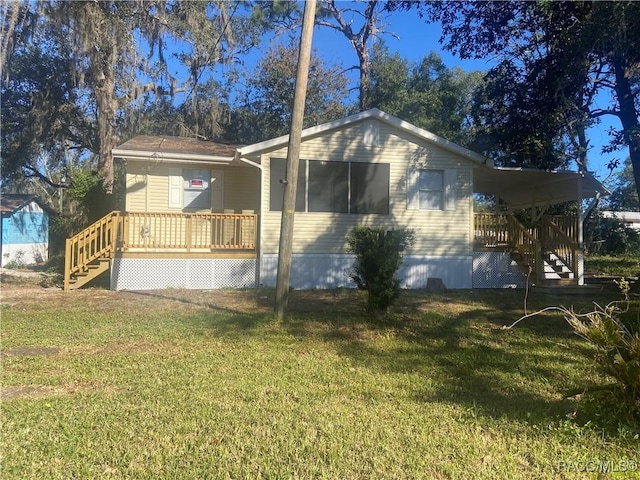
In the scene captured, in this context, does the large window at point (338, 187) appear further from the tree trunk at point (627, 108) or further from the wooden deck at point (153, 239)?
the tree trunk at point (627, 108)

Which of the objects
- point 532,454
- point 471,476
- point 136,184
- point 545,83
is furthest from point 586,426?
point 136,184

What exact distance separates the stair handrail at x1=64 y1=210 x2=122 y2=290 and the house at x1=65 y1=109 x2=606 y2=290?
0.03m

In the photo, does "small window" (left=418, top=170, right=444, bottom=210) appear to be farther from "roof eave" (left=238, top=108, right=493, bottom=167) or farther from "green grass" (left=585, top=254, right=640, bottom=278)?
"green grass" (left=585, top=254, right=640, bottom=278)

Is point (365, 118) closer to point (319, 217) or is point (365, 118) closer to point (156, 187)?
point (319, 217)

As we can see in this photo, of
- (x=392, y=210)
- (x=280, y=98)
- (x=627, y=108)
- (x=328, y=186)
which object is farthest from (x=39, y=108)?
(x=627, y=108)

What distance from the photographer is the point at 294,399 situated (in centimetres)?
439

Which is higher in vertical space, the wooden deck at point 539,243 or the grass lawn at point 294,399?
the wooden deck at point 539,243

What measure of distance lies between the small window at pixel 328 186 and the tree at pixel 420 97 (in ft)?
40.0

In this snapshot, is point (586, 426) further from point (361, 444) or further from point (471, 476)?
point (361, 444)

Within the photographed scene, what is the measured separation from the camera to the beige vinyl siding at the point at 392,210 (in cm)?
A: 1212

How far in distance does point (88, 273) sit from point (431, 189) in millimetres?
8992

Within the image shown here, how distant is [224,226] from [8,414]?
27.9 ft

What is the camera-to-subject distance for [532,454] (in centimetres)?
335

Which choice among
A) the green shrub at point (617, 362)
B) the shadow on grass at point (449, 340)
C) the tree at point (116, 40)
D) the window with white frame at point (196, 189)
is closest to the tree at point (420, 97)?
the tree at point (116, 40)
